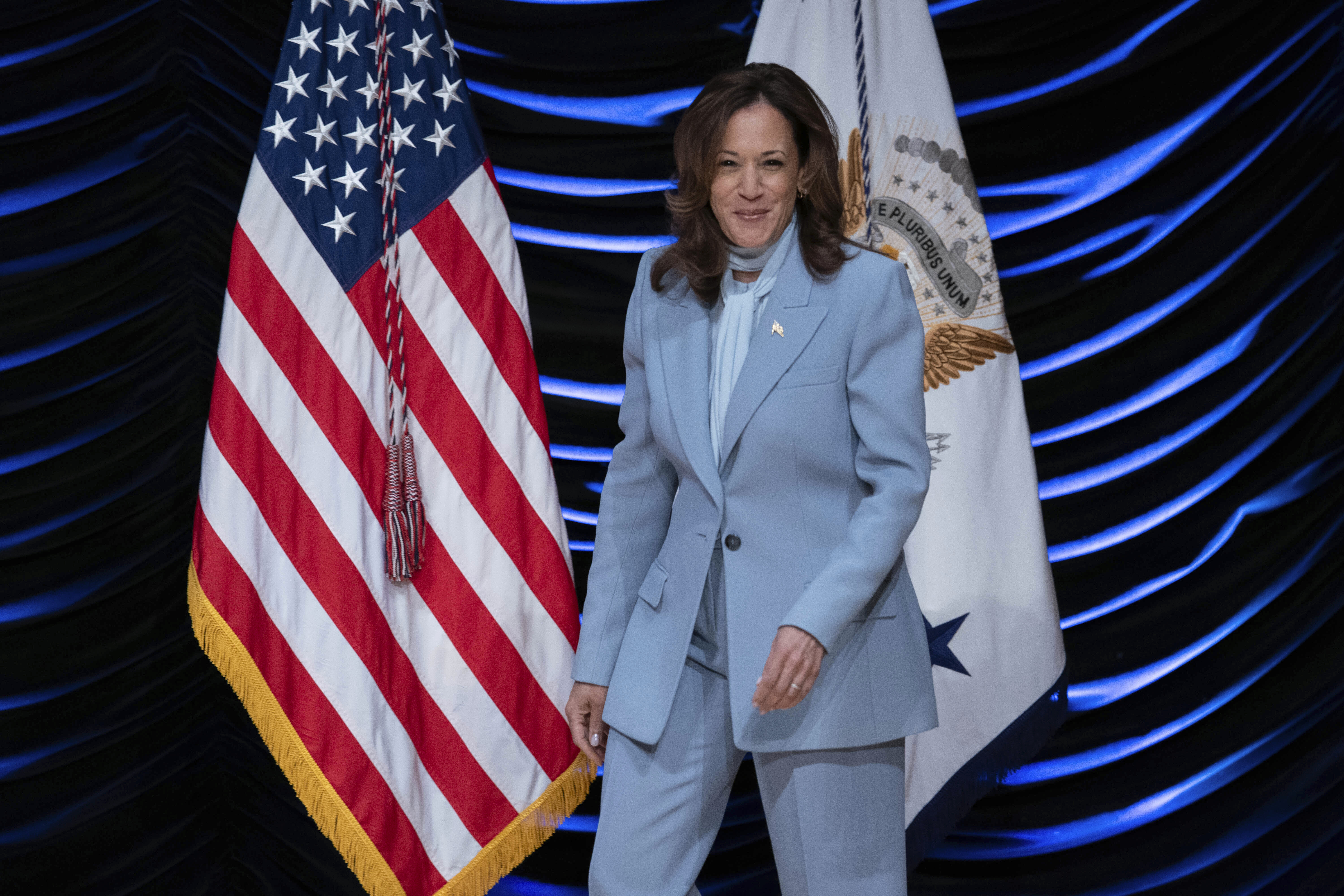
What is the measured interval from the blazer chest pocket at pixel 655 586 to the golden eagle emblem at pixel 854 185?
944 millimetres

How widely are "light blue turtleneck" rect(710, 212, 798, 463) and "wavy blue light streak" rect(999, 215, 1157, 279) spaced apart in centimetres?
109

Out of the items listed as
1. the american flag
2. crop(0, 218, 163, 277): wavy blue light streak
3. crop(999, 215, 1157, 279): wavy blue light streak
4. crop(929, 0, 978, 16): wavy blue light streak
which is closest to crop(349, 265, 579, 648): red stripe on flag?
the american flag

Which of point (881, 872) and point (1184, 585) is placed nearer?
point (881, 872)

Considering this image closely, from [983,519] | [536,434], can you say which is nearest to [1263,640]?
[983,519]

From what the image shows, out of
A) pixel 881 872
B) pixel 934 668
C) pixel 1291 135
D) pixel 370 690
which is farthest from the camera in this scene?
pixel 1291 135

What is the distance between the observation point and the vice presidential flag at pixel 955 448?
2.30 m

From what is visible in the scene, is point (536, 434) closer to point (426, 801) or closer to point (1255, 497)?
point (426, 801)

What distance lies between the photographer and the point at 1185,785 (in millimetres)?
A: 2643

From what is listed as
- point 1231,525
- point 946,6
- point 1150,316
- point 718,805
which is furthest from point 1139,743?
point 946,6

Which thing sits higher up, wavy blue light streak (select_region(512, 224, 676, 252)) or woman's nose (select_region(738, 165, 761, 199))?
woman's nose (select_region(738, 165, 761, 199))

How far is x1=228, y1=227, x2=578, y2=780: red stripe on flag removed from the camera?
2195 millimetres

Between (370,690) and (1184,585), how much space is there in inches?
69.8

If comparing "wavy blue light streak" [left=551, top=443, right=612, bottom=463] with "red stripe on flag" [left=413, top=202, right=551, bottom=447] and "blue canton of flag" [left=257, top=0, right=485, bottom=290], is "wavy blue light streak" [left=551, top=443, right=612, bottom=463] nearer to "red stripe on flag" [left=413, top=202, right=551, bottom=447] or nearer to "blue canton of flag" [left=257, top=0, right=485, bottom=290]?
"red stripe on flag" [left=413, top=202, right=551, bottom=447]

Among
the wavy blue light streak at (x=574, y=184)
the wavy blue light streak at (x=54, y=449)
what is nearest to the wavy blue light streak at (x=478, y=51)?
the wavy blue light streak at (x=574, y=184)
